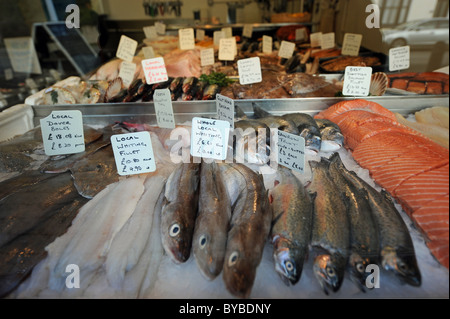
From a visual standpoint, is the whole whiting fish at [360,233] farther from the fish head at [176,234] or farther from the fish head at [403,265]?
the fish head at [176,234]

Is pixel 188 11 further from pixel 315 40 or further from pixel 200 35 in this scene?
pixel 315 40

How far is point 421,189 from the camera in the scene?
1.66 meters

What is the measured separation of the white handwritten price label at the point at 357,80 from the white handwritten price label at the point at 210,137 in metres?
1.87

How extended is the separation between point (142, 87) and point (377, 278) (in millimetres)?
3549

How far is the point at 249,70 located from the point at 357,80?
4.42 feet

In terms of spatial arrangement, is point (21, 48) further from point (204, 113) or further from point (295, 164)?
point (295, 164)

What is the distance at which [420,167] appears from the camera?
181cm

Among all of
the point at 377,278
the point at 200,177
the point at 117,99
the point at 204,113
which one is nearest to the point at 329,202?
the point at 377,278

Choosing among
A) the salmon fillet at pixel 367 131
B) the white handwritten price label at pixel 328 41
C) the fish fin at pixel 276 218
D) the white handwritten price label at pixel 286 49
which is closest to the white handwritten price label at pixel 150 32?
the white handwritten price label at pixel 286 49

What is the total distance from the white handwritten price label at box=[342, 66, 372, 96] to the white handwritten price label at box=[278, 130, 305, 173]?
160 cm

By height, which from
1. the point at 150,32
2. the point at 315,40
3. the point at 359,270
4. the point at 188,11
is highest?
the point at 188,11

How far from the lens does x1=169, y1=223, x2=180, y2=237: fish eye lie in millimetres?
1537

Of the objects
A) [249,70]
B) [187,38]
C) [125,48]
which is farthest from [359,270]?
[187,38]

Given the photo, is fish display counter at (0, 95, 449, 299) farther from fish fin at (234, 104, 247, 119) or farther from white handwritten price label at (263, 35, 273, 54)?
white handwritten price label at (263, 35, 273, 54)
